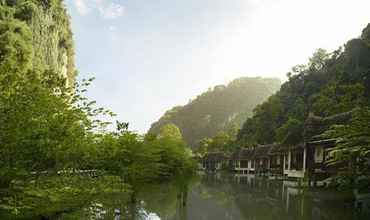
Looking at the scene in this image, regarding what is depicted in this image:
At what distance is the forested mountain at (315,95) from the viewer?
35.2 m

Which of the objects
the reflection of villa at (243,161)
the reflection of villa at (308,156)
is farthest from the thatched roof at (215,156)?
the reflection of villa at (308,156)

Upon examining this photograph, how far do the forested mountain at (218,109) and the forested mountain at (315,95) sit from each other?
146ft

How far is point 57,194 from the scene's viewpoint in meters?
6.48

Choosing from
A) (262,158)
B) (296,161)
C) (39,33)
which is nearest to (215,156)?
(262,158)

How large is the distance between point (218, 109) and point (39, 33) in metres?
83.5

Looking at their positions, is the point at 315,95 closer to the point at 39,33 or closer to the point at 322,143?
the point at 322,143

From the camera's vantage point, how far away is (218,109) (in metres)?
124

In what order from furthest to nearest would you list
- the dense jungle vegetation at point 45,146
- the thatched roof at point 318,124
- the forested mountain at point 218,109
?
the forested mountain at point 218,109, the thatched roof at point 318,124, the dense jungle vegetation at point 45,146

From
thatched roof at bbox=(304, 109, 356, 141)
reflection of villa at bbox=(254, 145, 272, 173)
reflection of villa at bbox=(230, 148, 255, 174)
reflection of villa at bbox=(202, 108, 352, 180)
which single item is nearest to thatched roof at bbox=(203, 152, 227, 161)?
reflection of villa at bbox=(230, 148, 255, 174)

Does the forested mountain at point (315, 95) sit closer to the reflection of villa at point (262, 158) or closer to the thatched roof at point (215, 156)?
the reflection of villa at point (262, 158)

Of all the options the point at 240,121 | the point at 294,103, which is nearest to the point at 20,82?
the point at 294,103

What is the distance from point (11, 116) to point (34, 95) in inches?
21.7

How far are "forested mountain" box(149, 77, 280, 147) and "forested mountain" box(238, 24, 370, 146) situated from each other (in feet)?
146

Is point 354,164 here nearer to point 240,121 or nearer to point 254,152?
point 254,152
